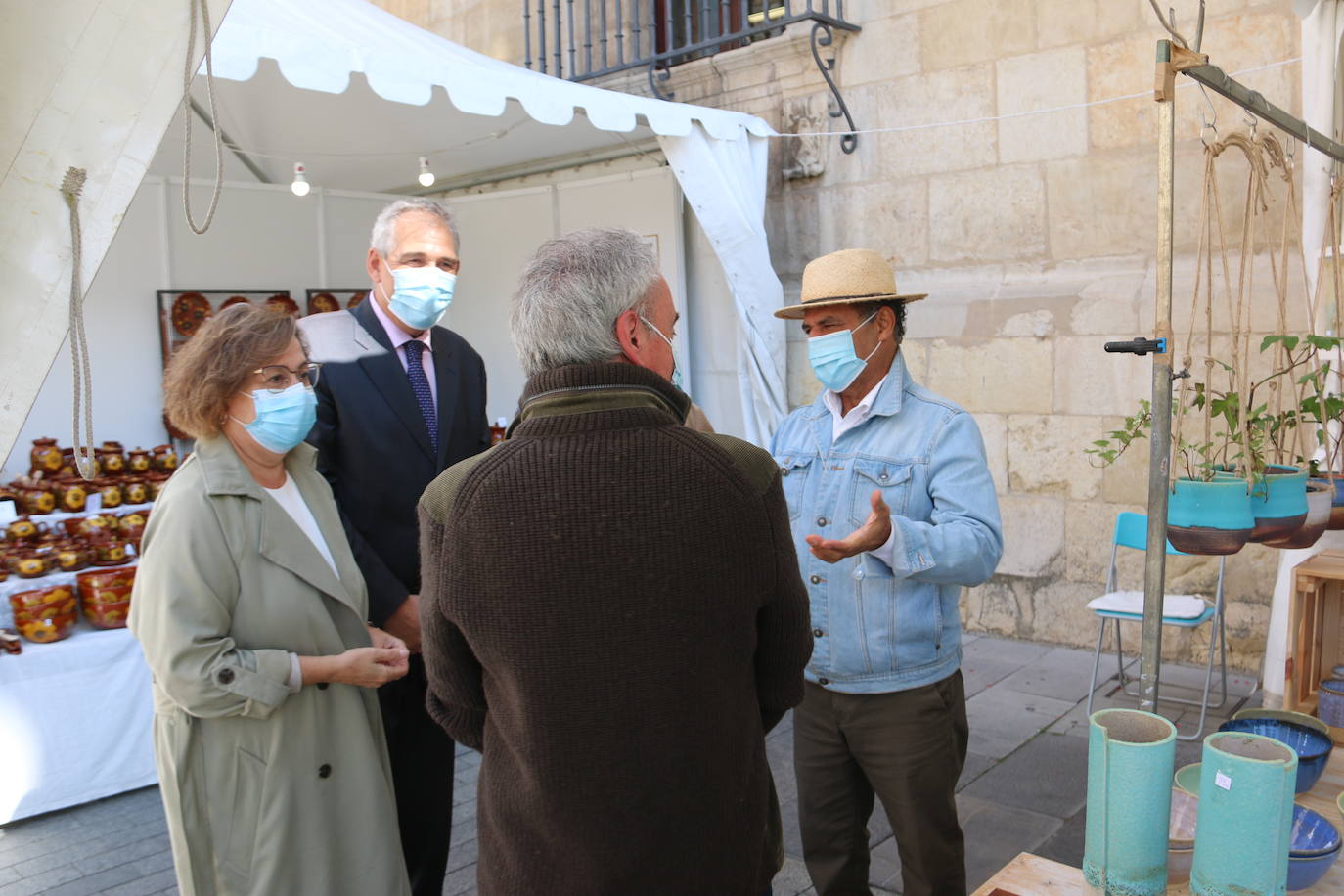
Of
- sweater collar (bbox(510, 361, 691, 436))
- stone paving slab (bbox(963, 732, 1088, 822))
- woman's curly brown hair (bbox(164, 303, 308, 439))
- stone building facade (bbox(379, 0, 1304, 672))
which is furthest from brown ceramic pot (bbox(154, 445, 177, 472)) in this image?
sweater collar (bbox(510, 361, 691, 436))

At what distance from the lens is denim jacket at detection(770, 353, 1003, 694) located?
2180 mm

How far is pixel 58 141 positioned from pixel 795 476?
5.65ft

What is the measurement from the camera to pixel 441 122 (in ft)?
19.5

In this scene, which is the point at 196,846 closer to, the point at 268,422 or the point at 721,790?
the point at 268,422

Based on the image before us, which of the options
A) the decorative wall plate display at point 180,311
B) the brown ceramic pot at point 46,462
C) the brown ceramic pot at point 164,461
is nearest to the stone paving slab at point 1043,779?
the brown ceramic pot at point 164,461

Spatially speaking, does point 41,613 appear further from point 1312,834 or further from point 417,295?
point 1312,834

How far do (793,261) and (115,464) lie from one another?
3999 mm

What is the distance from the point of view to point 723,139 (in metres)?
5.51

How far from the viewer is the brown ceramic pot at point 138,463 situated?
539 centimetres

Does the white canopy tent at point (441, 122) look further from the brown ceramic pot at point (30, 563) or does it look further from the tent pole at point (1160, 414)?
the tent pole at point (1160, 414)

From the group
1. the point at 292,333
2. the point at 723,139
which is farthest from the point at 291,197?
the point at 292,333

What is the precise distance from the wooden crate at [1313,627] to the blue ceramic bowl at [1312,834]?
1.53 meters

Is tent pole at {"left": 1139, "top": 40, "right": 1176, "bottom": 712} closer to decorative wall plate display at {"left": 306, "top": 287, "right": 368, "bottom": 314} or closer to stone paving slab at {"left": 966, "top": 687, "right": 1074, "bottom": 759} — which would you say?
stone paving slab at {"left": 966, "top": 687, "right": 1074, "bottom": 759}

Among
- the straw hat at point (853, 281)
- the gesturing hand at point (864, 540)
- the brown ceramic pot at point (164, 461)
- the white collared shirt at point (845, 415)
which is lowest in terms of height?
the brown ceramic pot at point (164, 461)
